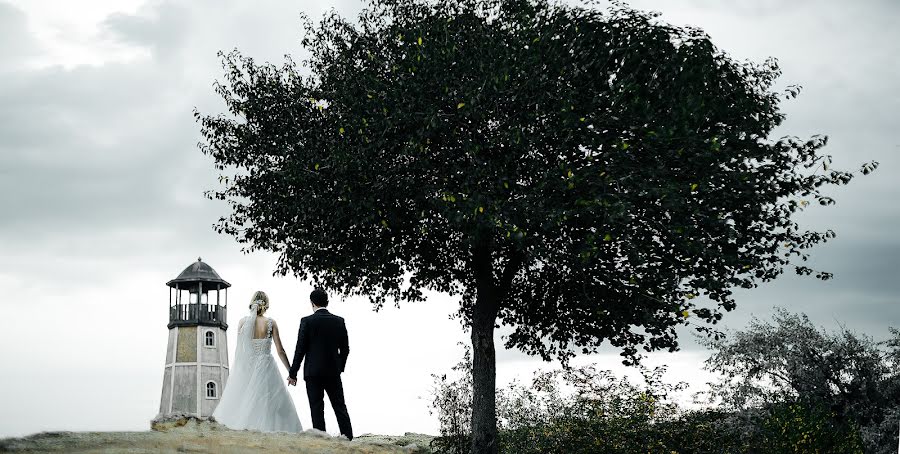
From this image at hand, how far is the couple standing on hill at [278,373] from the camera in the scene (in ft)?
48.9

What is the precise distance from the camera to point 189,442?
11.0 meters

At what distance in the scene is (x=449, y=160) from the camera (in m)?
17.9

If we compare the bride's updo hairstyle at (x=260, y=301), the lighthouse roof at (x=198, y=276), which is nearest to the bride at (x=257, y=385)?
the bride's updo hairstyle at (x=260, y=301)

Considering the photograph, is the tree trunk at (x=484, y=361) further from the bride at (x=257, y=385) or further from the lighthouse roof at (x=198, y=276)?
the lighthouse roof at (x=198, y=276)

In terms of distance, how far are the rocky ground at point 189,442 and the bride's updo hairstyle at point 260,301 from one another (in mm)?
2854

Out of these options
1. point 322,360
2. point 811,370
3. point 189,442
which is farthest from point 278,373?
point 811,370

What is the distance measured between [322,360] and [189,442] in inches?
159

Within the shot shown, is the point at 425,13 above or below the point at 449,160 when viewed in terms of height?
above

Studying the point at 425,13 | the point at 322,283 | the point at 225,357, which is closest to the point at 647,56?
the point at 425,13

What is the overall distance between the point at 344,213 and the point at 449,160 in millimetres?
2659

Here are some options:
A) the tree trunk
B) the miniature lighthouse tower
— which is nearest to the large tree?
the tree trunk

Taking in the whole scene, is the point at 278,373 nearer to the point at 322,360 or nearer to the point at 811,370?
A: the point at 322,360

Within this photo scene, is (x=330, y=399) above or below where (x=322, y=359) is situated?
below

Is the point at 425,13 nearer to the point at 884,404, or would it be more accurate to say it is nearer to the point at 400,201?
the point at 400,201
